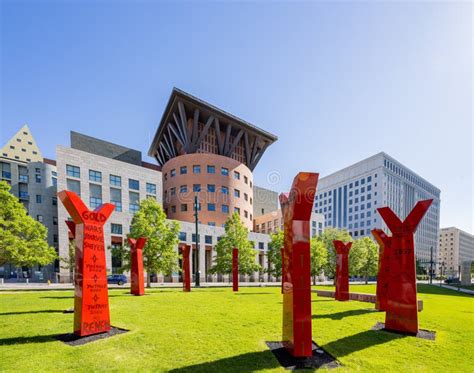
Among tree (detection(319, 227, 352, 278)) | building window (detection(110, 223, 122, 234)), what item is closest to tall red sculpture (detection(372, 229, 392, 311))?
tree (detection(319, 227, 352, 278))

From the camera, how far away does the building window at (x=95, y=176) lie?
4478 centimetres

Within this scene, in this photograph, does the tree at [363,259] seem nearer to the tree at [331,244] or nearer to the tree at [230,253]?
the tree at [331,244]

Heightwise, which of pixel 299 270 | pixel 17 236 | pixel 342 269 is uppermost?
pixel 299 270

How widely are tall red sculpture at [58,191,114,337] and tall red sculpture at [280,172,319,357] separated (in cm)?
573

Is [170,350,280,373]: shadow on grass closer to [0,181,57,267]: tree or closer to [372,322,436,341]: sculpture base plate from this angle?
[372,322,436,341]: sculpture base plate

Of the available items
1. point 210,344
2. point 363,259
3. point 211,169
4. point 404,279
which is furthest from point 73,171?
point 363,259

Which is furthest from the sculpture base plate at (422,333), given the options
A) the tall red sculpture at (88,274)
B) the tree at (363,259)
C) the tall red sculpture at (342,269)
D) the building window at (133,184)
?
the building window at (133,184)

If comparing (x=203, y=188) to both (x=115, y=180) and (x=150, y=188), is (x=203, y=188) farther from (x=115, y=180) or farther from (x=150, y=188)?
(x=115, y=180)

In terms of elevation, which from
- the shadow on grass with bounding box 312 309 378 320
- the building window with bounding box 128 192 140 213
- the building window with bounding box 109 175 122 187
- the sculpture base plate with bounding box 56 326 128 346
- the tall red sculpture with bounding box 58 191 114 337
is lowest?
the shadow on grass with bounding box 312 309 378 320

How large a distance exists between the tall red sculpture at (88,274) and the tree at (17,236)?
1791 cm

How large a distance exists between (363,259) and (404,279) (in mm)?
35667

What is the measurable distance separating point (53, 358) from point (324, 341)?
690cm

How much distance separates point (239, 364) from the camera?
5.81 m

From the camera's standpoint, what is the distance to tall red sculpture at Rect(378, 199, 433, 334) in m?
8.78
